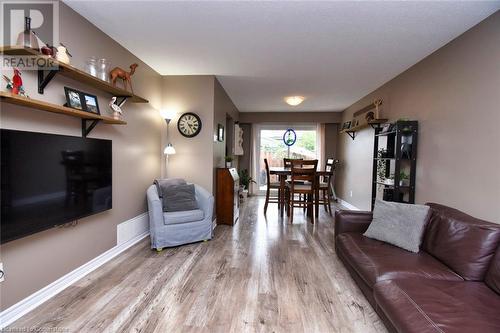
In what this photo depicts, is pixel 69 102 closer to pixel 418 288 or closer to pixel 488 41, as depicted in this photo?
pixel 418 288

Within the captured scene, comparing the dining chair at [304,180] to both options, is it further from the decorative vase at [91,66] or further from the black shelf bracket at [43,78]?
the black shelf bracket at [43,78]

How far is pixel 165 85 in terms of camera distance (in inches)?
151

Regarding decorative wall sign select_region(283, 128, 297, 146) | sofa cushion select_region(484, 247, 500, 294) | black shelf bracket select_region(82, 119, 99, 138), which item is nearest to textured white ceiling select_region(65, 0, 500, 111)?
black shelf bracket select_region(82, 119, 99, 138)

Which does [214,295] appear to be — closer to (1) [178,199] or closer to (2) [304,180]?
(1) [178,199]

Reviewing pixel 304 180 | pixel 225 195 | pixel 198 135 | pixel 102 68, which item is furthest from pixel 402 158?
pixel 102 68

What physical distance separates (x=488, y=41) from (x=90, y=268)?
4300 millimetres

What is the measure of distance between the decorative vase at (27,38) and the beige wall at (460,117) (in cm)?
361

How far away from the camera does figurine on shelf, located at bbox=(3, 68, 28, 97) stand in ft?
5.26

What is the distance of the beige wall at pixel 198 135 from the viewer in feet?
12.4

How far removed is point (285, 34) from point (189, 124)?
2019mm

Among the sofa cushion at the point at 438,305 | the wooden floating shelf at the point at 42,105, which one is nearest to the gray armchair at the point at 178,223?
the wooden floating shelf at the point at 42,105

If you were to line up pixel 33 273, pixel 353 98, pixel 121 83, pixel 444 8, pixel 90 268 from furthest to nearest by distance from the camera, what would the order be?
1. pixel 353 98
2. pixel 121 83
3. pixel 90 268
4. pixel 444 8
5. pixel 33 273

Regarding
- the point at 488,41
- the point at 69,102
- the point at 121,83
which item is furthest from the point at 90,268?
the point at 488,41

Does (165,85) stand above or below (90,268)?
above
